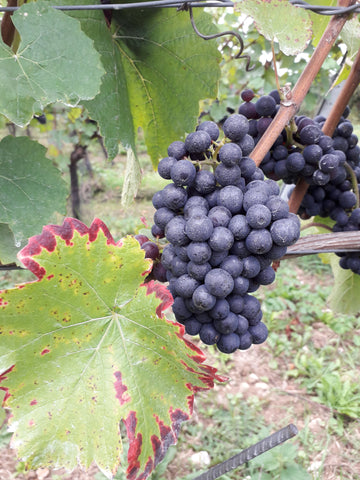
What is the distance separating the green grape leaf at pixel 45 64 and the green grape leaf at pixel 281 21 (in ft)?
0.97

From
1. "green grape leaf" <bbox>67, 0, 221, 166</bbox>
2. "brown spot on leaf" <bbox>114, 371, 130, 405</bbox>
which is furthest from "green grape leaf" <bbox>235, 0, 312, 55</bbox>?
"brown spot on leaf" <bbox>114, 371, 130, 405</bbox>

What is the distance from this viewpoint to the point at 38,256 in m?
0.61

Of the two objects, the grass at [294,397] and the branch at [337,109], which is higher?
the branch at [337,109]

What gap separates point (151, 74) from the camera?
3.43 feet

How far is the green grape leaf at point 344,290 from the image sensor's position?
4.65ft

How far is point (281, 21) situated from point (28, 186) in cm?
64

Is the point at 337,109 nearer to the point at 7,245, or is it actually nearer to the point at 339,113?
the point at 339,113

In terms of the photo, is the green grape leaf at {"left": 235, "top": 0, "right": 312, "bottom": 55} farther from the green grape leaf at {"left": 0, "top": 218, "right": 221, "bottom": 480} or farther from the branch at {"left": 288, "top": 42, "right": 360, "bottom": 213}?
the green grape leaf at {"left": 0, "top": 218, "right": 221, "bottom": 480}

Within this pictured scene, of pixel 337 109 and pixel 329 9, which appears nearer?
pixel 329 9

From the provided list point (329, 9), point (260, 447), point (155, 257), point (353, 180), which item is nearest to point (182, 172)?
point (155, 257)

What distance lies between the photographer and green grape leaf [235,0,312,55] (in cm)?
72

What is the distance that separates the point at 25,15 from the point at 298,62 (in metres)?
2.60

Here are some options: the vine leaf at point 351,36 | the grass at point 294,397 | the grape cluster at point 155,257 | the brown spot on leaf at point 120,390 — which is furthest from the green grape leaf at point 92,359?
the grass at point 294,397

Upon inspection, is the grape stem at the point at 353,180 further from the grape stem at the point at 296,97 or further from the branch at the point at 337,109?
the grape stem at the point at 296,97
